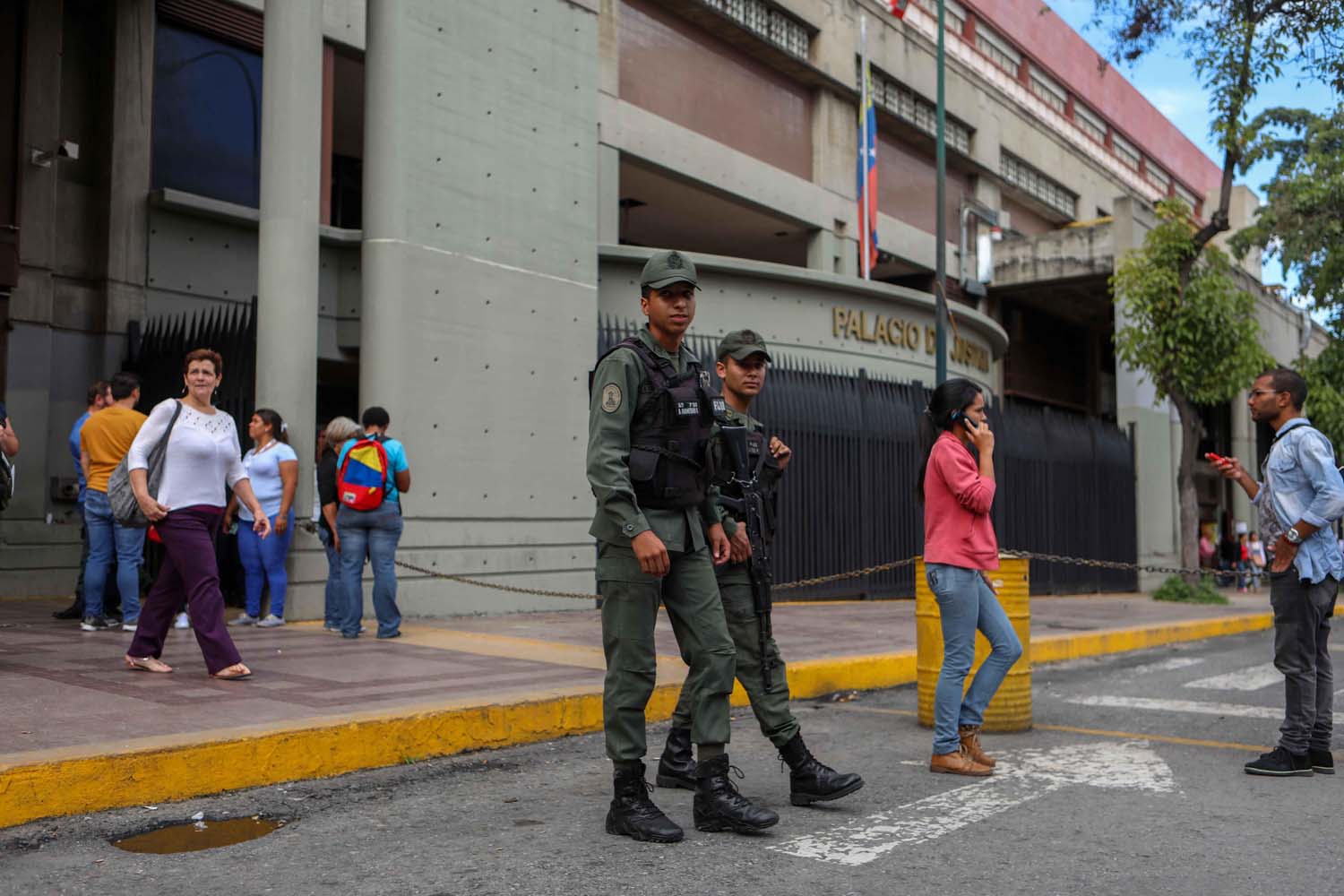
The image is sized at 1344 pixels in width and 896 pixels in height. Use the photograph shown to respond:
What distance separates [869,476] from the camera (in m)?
14.8

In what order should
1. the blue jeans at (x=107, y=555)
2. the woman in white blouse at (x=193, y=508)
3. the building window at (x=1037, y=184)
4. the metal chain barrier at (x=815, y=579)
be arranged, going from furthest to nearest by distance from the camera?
1. the building window at (x=1037, y=184)
2. the blue jeans at (x=107, y=555)
3. the metal chain barrier at (x=815, y=579)
4. the woman in white blouse at (x=193, y=508)

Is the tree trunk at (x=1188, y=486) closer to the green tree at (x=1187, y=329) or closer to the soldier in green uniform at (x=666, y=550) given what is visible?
the green tree at (x=1187, y=329)

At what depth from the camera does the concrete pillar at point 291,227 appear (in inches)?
399

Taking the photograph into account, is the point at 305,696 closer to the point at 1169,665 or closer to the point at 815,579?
the point at 815,579

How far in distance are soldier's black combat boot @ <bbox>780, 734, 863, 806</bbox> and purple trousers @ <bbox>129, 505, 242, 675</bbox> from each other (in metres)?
3.49

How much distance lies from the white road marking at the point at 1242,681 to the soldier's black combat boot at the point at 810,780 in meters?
4.89

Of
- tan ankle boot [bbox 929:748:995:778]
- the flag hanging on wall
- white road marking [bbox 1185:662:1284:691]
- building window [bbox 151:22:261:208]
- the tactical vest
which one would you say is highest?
the flag hanging on wall

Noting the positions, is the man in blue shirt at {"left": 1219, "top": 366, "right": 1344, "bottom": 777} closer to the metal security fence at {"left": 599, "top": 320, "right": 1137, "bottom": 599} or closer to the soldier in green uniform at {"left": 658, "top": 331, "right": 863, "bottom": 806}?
the soldier in green uniform at {"left": 658, "top": 331, "right": 863, "bottom": 806}

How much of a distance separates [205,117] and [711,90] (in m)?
8.57

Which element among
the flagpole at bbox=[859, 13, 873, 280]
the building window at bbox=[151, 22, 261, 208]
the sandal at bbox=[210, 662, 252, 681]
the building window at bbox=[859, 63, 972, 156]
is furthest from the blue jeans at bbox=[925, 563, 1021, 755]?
the building window at bbox=[859, 63, 972, 156]

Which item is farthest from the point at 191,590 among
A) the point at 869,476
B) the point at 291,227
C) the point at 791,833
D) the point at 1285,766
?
the point at 869,476

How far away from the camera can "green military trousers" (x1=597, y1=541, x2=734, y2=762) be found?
409 centimetres

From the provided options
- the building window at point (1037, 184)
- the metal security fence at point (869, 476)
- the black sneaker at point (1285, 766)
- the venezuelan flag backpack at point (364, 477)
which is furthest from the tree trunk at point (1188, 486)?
the black sneaker at point (1285, 766)

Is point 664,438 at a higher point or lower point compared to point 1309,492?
higher
